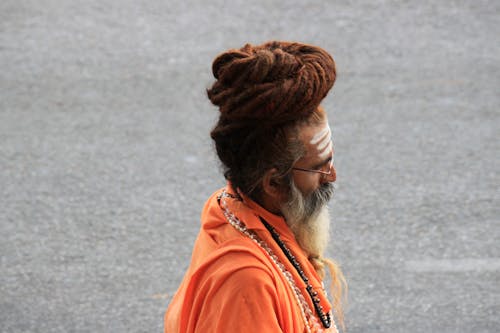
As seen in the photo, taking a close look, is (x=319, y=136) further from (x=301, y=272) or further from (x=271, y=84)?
(x=301, y=272)

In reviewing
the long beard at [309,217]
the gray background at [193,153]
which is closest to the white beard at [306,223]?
the long beard at [309,217]

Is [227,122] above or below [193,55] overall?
above

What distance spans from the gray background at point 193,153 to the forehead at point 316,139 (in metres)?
2.05

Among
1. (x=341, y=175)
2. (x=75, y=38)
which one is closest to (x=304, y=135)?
(x=341, y=175)

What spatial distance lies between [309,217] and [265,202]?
0.14 m

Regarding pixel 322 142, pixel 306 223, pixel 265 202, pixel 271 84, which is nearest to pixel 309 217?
pixel 306 223

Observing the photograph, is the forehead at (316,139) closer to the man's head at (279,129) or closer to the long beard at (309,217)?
the man's head at (279,129)

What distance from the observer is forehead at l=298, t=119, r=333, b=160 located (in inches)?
89.9

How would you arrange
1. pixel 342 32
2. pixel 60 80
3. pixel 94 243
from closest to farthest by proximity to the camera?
pixel 94 243 < pixel 60 80 < pixel 342 32

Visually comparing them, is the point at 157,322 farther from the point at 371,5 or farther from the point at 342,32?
the point at 371,5

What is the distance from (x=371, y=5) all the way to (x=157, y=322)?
4.46 meters

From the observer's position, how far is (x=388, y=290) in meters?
4.41

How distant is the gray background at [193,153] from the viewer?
4.43 meters

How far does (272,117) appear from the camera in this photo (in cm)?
216
